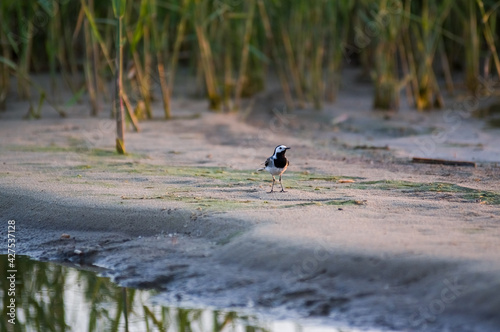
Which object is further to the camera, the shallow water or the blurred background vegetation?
the blurred background vegetation

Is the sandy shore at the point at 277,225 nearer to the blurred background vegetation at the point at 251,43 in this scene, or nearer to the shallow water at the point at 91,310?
the shallow water at the point at 91,310

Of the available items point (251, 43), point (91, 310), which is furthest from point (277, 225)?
point (251, 43)

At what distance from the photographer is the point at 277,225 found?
4312 mm

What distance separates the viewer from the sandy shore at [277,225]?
11.7 ft

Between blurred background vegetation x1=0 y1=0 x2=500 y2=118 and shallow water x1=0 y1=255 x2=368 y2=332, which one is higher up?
blurred background vegetation x1=0 y1=0 x2=500 y2=118

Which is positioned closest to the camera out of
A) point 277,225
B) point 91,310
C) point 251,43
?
point 91,310

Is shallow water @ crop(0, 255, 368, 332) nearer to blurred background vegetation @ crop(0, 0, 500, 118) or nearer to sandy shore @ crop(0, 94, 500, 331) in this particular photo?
sandy shore @ crop(0, 94, 500, 331)

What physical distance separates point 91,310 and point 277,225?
1.08 metres

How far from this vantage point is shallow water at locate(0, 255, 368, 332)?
3.71m

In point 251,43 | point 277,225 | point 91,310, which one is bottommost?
point 91,310

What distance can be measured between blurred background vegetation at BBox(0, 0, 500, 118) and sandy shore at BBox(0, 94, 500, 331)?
1964 millimetres

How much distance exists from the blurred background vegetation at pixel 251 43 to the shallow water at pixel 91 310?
4145 millimetres

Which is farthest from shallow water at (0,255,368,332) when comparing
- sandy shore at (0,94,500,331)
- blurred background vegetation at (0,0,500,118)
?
blurred background vegetation at (0,0,500,118)

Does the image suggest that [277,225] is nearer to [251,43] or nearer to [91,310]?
[91,310]
